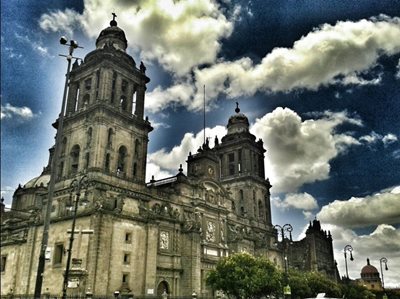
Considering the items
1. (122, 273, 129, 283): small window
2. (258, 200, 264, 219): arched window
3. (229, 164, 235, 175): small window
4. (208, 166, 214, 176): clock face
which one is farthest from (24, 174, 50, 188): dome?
(258, 200, 264, 219): arched window

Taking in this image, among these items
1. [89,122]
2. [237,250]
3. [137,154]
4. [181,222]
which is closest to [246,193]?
[237,250]

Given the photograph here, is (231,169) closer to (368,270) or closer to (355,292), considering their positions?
(355,292)

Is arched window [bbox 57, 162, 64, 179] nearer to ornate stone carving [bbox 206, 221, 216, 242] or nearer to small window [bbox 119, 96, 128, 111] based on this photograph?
small window [bbox 119, 96, 128, 111]

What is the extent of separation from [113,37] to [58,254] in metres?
30.7

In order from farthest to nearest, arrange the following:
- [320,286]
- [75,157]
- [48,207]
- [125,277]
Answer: [320,286] < [75,157] < [125,277] < [48,207]

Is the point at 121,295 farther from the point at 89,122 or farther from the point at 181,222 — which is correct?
the point at 89,122

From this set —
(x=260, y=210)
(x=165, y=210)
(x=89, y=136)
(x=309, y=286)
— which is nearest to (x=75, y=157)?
(x=89, y=136)

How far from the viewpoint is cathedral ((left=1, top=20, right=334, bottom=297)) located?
42344 millimetres

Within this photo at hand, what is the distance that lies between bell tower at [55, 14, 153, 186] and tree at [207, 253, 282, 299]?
15.7 m

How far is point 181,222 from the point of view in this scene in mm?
53594

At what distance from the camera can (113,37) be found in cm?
5581

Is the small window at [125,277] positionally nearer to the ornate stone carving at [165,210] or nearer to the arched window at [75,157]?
the ornate stone carving at [165,210]

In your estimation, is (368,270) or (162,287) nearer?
(162,287)

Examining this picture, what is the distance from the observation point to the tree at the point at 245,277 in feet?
138
